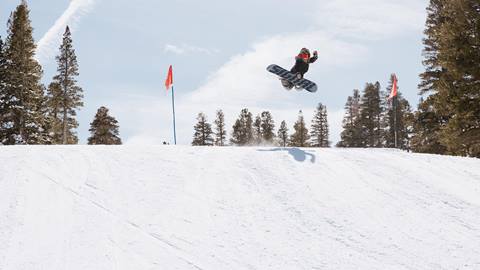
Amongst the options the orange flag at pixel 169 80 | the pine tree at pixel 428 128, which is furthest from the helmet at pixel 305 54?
the pine tree at pixel 428 128

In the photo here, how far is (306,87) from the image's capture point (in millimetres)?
19031

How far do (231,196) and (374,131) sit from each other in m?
56.6

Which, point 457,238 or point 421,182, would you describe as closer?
point 457,238

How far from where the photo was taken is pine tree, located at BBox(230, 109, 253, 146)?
71375 mm

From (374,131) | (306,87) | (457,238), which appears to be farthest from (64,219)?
(374,131)

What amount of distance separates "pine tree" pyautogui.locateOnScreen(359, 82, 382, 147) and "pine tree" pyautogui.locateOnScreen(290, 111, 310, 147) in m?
11.4

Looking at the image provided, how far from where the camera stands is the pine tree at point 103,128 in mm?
51688

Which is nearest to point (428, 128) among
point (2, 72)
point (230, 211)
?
point (230, 211)

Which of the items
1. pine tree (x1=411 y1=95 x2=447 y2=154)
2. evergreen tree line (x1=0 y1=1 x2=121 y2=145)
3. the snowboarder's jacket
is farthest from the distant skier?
evergreen tree line (x1=0 y1=1 x2=121 y2=145)

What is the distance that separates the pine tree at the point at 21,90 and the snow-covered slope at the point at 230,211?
23728mm

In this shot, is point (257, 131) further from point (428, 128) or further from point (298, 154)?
point (298, 154)

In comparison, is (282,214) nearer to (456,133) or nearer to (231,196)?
(231,196)

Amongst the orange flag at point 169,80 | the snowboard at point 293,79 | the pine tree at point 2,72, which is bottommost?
the snowboard at point 293,79

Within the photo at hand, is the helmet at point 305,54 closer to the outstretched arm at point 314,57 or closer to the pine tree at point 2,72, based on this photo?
the outstretched arm at point 314,57
